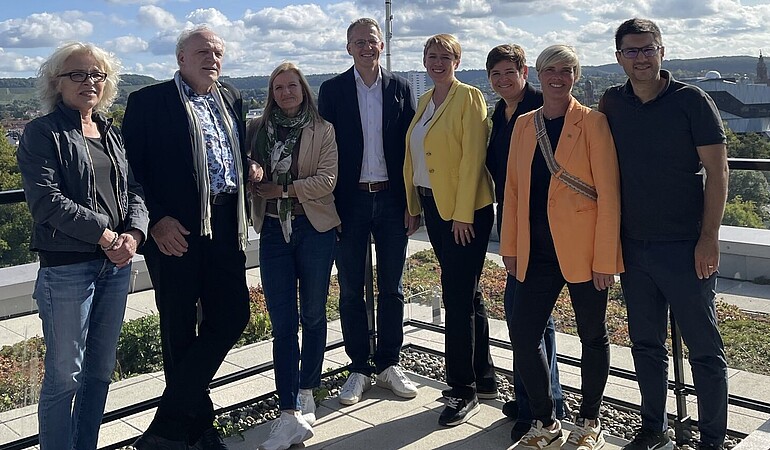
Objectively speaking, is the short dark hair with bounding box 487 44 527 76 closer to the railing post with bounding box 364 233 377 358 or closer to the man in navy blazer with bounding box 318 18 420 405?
the man in navy blazer with bounding box 318 18 420 405

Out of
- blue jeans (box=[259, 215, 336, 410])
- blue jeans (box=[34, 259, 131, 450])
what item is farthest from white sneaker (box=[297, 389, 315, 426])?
blue jeans (box=[34, 259, 131, 450])

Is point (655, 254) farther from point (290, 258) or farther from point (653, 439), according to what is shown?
point (290, 258)

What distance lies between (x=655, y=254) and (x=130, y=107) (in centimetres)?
236

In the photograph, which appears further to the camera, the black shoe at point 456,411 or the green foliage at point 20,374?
the black shoe at point 456,411

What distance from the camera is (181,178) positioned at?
10.8 ft

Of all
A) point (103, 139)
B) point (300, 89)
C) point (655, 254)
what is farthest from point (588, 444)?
point (103, 139)

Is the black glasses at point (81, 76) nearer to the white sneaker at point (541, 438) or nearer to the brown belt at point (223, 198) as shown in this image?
the brown belt at point (223, 198)

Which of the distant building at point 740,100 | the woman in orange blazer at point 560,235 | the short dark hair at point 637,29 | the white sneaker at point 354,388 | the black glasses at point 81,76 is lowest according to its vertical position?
the white sneaker at point 354,388

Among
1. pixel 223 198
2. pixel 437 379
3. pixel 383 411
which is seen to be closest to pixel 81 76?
pixel 223 198

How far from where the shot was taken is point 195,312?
138 inches

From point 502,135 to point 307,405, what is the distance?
5.73 feet

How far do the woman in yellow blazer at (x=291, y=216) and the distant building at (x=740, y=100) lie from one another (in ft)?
5.93

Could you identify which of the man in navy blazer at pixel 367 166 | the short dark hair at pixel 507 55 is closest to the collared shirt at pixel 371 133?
the man in navy blazer at pixel 367 166

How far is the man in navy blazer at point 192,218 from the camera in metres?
3.29
